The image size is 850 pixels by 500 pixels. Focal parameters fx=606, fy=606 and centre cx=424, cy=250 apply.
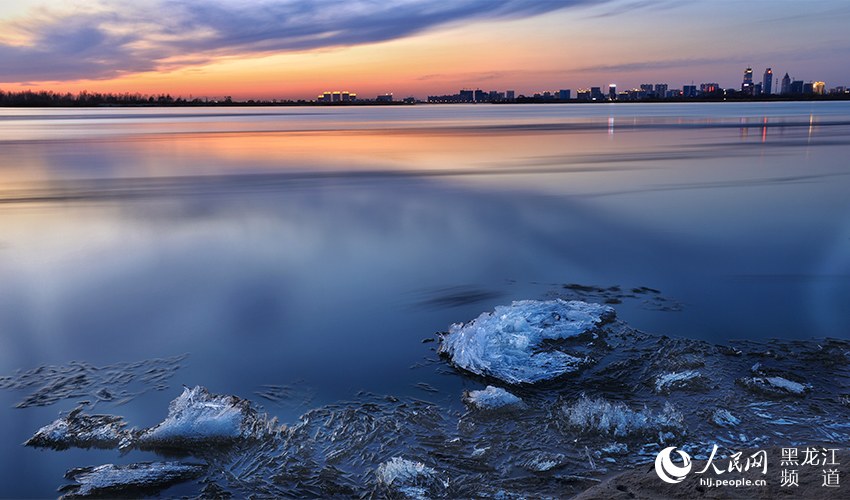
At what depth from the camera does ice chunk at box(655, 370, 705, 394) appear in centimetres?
475

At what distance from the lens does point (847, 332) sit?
5.87 m

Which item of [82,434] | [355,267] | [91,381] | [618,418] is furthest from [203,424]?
[355,267]

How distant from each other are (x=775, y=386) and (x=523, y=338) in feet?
6.67

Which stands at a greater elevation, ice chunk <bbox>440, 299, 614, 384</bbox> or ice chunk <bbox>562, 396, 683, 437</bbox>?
ice chunk <bbox>440, 299, 614, 384</bbox>

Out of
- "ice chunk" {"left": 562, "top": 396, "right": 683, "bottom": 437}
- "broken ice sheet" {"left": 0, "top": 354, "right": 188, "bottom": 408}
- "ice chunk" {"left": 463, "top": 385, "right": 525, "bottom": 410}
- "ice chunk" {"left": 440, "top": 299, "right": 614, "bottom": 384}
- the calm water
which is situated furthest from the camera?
the calm water

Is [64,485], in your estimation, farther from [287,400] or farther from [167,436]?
[287,400]

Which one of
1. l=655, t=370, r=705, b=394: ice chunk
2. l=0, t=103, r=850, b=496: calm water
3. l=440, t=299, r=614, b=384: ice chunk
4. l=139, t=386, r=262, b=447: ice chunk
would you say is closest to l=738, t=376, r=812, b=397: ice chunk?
l=655, t=370, r=705, b=394: ice chunk

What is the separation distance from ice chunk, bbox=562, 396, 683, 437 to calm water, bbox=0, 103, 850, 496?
1054 millimetres

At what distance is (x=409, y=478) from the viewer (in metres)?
3.73

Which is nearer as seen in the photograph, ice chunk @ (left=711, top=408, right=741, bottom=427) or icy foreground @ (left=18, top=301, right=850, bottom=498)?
icy foreground @ (left=18, top=301, right=850, bottom=498)

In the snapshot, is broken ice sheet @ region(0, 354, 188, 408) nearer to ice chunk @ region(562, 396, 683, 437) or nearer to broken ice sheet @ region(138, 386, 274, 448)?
broken ice sheet @ region(138, 386, 274, 448)

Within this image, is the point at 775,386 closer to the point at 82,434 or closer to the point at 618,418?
the point at 618,418

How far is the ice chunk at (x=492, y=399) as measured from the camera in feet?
15.0

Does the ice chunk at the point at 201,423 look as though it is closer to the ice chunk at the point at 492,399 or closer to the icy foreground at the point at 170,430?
the icy foreground at the point at 170,430
